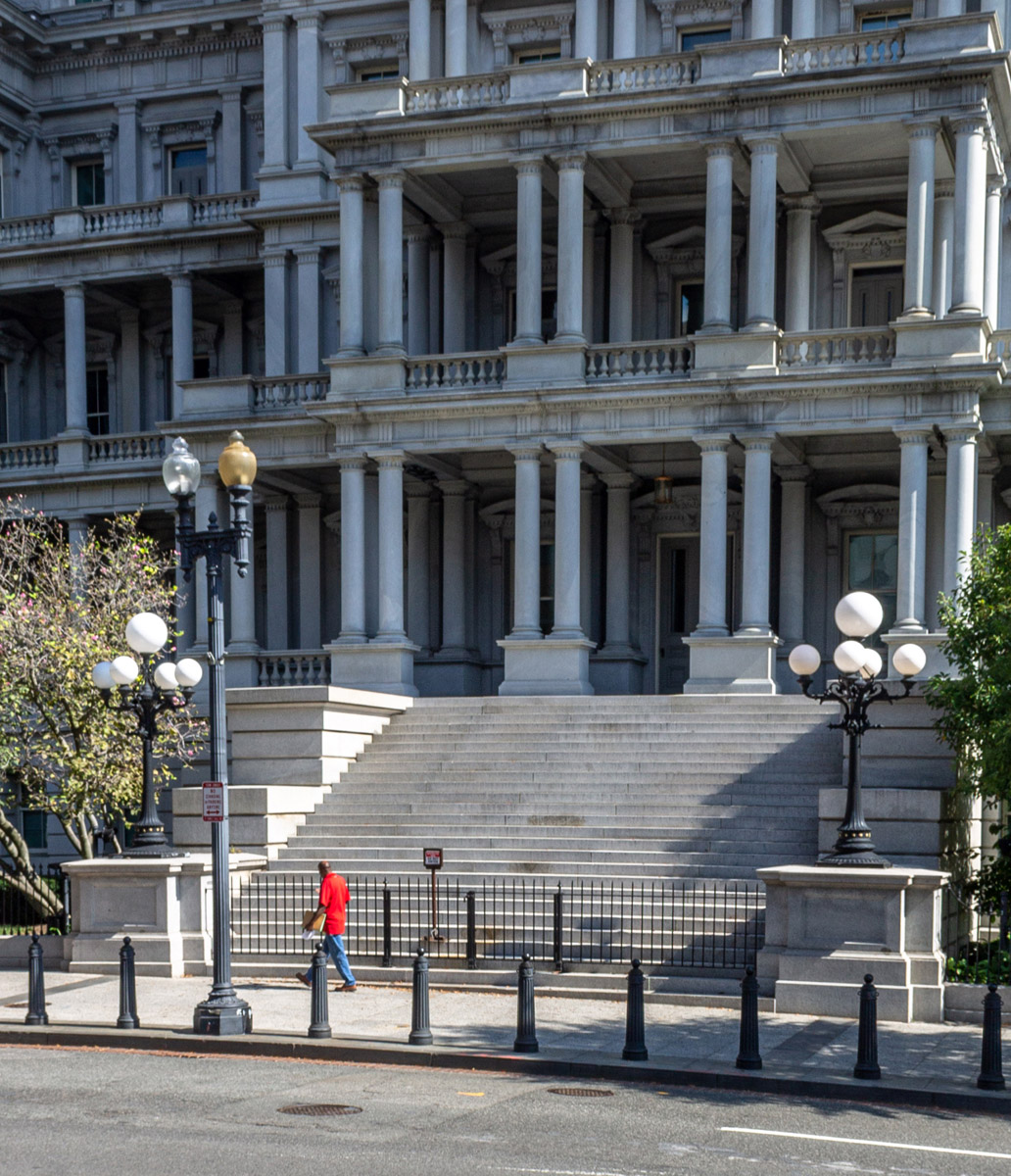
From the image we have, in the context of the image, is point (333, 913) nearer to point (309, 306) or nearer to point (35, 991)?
point (35, 991)

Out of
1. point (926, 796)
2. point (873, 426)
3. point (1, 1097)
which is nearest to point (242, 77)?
point (873, 426)

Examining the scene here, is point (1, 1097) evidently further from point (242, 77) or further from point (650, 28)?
point (242, 77)

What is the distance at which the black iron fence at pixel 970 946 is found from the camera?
56.1 feet

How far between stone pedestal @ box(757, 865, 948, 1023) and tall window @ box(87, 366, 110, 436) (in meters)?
28.2

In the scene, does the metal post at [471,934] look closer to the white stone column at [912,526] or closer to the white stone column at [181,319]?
the white stone column at [912,526]

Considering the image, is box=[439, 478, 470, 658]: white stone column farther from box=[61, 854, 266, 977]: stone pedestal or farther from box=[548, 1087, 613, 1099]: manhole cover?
box=[548, 1087, 613, 1099]: manhole cover

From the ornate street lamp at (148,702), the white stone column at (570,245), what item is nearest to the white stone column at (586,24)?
the white stone column at (570,245)

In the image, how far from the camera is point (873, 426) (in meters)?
27.9

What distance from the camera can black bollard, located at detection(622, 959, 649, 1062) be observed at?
1408cm

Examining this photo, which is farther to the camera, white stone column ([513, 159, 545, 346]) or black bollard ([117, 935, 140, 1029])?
white stone column ([513, 159, 545, 346])

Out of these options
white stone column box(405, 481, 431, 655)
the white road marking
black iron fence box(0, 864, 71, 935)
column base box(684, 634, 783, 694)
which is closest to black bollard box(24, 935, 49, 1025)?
black iron fence box(0, 864, 71, 935)

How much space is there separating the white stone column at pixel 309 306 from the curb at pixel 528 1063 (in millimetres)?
22166

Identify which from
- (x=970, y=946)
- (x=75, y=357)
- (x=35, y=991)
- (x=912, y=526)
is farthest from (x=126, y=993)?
(x=75, y=357)

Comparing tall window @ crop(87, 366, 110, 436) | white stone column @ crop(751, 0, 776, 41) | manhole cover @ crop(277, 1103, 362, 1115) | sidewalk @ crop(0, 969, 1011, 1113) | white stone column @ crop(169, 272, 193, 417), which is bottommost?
sidewalk @ crop(0, 969, 1011, 1113)
